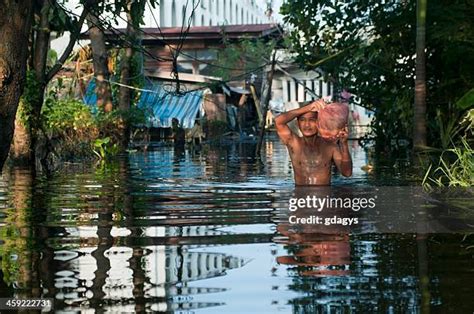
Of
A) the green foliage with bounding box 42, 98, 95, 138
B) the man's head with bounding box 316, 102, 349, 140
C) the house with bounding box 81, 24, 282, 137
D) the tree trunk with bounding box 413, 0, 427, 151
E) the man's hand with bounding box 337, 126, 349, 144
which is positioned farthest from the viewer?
the house with bounding box 81, 24, 282, 137

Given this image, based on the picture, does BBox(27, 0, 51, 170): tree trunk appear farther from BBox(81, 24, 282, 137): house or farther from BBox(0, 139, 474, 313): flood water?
BBox(81, 24, 282, 137): house

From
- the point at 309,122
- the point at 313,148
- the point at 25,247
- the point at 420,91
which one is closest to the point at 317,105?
the point at 309,122

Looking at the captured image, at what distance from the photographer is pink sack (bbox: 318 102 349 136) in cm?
839

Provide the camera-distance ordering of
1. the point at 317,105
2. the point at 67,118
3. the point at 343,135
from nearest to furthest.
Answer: the point at 317,105
the point at 343,135
the point at 67,118

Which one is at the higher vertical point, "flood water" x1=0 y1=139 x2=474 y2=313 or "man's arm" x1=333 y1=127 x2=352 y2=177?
"man's arm" x1=333 y1=127 x2=352 y2=177

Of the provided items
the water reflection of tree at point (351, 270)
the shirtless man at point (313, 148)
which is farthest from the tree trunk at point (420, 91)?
the water reflection of tree at point (351, 270)

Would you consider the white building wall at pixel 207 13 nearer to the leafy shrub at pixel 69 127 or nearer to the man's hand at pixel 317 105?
the leafy shrub at pixel 69 127

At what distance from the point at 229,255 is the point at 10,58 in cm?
217

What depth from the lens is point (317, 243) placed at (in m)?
5.85

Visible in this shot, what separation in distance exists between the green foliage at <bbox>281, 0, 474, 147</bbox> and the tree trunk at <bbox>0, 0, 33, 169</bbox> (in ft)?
36.2

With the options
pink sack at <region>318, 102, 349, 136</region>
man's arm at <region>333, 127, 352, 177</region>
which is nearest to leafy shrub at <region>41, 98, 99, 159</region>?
man's arm at <region>333, 127, 352, 177</region>

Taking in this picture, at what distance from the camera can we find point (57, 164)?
18141 mm

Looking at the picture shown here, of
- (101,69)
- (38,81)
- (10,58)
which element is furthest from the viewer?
(101,69)

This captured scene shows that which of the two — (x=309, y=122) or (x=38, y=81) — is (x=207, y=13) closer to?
(x=38, y=81)
